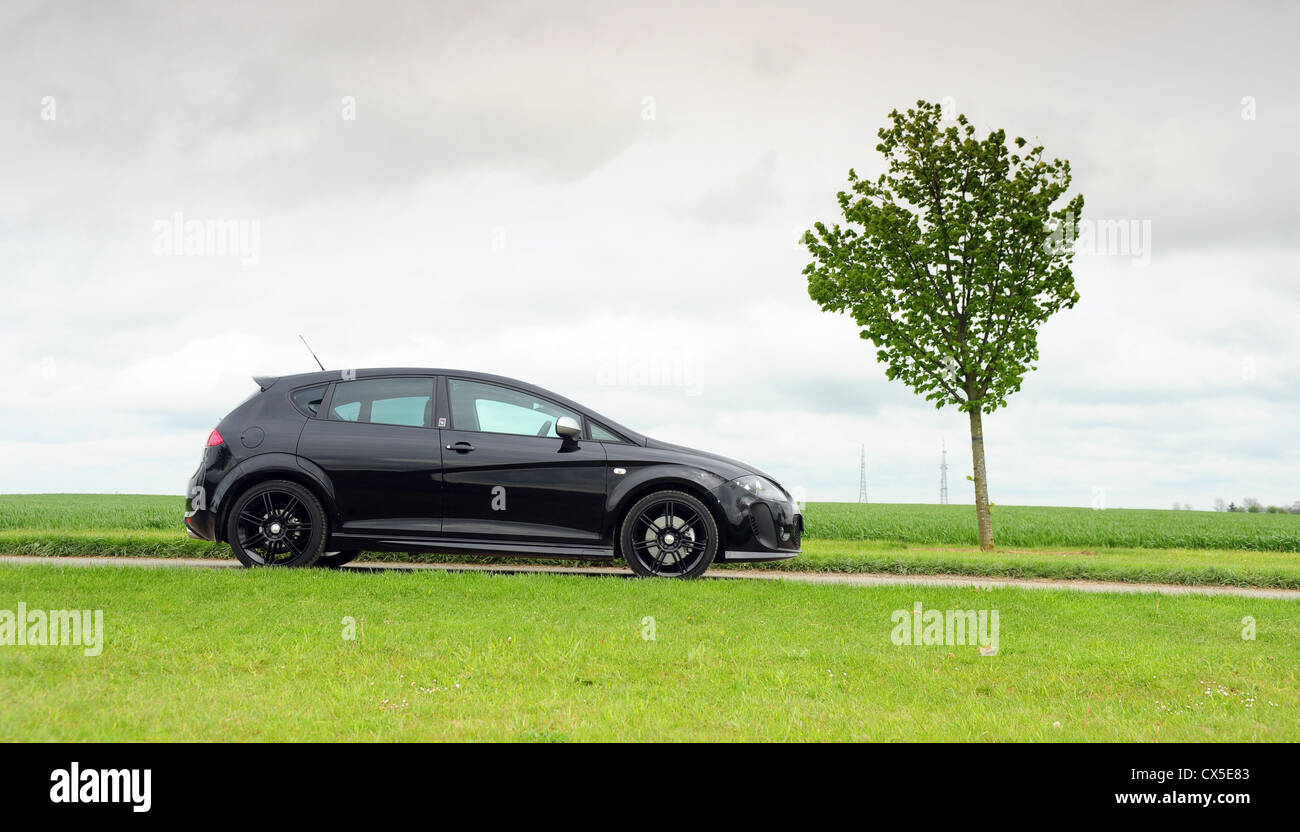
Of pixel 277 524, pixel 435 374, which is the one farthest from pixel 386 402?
pixel 277 524

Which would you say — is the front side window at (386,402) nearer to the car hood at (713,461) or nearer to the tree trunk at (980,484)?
the car hood at (713,461)

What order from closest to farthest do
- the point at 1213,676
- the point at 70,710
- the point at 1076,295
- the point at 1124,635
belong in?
the point at 70,710 → the point at 1213,676 → the point at 1124,635 → the point at 1076,295

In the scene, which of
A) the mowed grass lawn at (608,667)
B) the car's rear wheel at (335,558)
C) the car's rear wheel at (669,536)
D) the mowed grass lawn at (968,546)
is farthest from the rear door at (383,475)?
the mowed grass lawn at (968,546)

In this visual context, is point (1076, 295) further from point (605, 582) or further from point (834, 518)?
point (605, 582)

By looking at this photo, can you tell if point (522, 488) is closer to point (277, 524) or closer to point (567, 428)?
point (567, 428)

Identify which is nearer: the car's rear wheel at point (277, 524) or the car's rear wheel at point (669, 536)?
the car's rear wheel at point (669, 536)

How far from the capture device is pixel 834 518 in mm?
25609

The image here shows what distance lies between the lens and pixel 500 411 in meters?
9.62

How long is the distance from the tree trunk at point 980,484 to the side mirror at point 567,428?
1267 cm

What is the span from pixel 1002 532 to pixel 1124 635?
1682cm

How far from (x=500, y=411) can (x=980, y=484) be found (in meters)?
13.2

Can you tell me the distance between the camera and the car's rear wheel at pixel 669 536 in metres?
9.22

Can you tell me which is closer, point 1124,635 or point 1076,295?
point 1124,635
